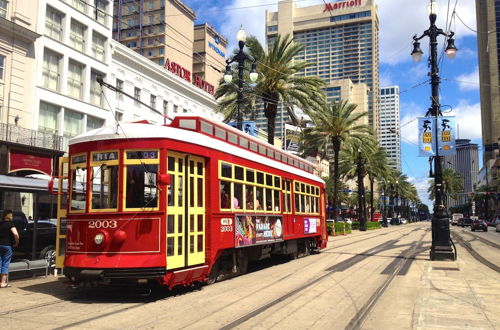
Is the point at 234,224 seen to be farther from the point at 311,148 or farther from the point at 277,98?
the point at 311,148

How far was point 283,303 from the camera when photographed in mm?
8461

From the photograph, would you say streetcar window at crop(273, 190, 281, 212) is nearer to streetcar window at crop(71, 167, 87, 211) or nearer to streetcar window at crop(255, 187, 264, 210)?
streetcar window at crop(255, 187, 264, 210)

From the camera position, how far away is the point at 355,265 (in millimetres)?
14938

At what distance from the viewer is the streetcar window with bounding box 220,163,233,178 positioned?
10685mm

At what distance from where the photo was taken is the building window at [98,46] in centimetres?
3350

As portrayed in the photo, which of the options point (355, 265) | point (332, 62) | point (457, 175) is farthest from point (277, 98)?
point (457, 175)

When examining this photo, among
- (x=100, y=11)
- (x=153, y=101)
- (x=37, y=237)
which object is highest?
(x=100, y=11)

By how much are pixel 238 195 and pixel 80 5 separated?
26898 millimetres

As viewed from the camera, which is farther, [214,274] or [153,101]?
[153,101]

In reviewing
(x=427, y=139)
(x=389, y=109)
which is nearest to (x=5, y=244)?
(x=427, y=139)

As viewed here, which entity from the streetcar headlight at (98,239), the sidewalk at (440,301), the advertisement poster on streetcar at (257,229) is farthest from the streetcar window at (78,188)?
the sidewalk at (440,301)

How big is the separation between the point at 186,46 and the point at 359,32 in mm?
38112

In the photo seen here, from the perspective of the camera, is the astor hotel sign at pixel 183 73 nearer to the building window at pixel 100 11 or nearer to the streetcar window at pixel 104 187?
the building window at pixel 100 11

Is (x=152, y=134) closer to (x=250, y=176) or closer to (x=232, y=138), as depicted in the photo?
(x=232, y=138)
